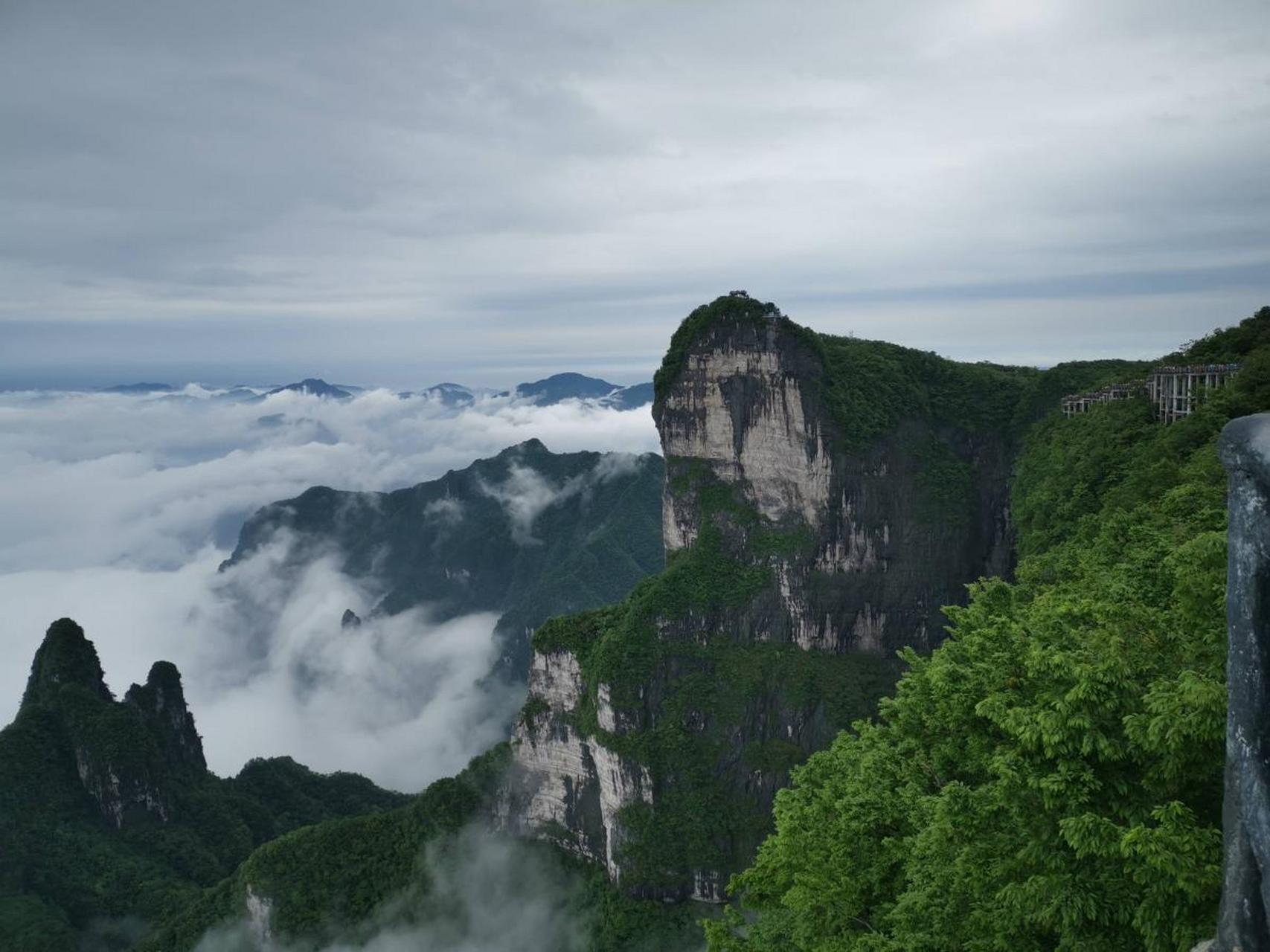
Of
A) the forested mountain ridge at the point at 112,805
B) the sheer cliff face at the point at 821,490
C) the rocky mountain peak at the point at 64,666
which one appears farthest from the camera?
the rocky mountain peak at the point at 64,666

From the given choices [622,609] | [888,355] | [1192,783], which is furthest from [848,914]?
[888,355]

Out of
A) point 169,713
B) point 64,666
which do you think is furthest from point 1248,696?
point 169,713

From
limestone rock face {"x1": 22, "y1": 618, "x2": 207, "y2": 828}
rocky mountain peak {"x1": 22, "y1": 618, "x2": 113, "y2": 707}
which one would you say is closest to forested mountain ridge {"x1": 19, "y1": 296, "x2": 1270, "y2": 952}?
limestone rock face {"x1": 22, "y1": 618, "x2": 207, "y2": 828}

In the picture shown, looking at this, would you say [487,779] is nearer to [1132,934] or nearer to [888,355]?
[888,355]

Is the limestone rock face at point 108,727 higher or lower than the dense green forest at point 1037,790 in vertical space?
lower

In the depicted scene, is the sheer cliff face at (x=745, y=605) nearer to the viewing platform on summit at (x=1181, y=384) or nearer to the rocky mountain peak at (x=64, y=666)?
the viewing platform on summit at (x=1181, y=384)

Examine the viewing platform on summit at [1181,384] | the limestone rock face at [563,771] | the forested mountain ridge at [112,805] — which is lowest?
the forested mountain ridge at [112,805]

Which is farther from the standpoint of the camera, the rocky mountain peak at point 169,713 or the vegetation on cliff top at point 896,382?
the rocky mountain peak at point 169,713

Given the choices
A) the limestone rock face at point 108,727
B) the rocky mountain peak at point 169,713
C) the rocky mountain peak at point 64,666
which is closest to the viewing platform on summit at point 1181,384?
the limestone rock face at point 108,727
